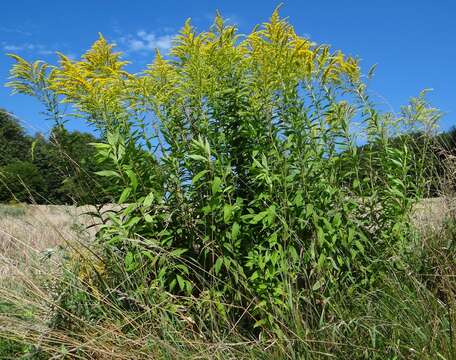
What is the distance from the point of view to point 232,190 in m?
3.53

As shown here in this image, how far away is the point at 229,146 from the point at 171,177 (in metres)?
0.49

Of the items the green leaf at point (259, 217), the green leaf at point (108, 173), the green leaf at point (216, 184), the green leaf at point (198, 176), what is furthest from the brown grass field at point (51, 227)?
the green leaf at point (259, 217)

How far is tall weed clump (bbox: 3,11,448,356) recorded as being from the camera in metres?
3.47

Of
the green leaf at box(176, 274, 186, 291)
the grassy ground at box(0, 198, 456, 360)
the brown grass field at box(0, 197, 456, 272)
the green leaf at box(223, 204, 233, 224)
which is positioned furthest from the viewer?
the brown grass field at box(0, 197, 456, 272)

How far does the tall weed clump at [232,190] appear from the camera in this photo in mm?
3469

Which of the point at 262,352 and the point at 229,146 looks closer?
the point at 262,352

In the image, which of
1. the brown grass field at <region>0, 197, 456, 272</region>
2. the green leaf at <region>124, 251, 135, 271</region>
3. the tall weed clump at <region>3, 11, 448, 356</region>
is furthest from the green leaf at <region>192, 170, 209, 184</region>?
the brown grass field at <region>0, 197, 456, 272</region>

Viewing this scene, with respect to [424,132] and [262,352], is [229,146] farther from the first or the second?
[424,132]

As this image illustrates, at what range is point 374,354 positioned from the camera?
2.83m

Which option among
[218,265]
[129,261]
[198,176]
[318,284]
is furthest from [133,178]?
[318,284]

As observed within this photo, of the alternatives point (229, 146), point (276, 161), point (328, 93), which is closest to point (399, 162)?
point (328, 93)

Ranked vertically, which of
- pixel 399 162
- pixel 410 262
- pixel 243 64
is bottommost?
pixel 410 262

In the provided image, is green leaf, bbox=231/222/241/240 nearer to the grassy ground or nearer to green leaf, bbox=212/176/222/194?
green leaf, bbox=212/176/222/194

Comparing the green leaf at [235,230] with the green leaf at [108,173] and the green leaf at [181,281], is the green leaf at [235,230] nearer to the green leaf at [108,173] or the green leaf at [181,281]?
the green leaf at [181,281]
